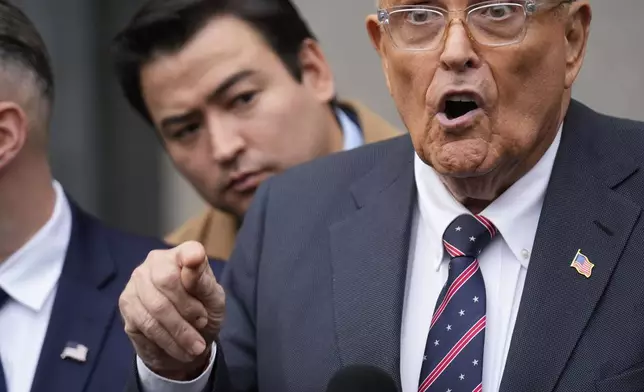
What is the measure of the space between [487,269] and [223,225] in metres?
1.56

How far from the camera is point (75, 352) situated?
3328 millimetres

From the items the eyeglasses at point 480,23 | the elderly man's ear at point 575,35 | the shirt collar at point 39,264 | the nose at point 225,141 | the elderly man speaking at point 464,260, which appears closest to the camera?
the elderly man speaking at point 464,260

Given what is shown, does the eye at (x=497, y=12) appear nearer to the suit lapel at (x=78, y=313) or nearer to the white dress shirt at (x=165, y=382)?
the white dress shirt at (x=165, y=382)

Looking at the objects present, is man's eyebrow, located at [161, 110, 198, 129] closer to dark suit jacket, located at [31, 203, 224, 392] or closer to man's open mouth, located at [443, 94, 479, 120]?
dark suit jacket, located at [31, 203, 224, 392]

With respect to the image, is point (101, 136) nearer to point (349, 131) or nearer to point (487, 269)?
point (349, 131)

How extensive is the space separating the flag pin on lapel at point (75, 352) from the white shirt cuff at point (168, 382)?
60 centimetres

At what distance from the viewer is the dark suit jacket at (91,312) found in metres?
3.30

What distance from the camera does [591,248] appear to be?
2.73 m

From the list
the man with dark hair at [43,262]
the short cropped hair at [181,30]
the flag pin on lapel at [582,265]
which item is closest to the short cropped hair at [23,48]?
the man with dark hair at [43,262]

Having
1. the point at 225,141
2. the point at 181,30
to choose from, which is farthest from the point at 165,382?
the point at 181,30

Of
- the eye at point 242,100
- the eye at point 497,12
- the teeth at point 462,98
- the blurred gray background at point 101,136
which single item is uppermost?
the eye at point 497,12

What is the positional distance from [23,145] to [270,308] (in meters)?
0.99

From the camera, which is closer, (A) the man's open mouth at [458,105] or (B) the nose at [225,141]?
(A) the man's open mouth at [458,105]

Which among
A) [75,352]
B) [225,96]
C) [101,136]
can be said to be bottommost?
[101,136]
